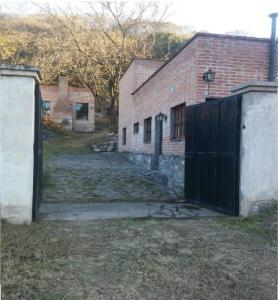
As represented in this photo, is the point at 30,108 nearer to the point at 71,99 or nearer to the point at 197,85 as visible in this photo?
the point at 197,85

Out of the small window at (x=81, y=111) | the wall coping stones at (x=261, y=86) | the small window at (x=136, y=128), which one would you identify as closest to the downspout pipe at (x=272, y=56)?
the wall coping stones at (x=261, y=86)

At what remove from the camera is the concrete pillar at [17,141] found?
5.85 meters

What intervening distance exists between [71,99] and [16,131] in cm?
2737

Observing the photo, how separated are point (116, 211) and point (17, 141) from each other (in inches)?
92.7

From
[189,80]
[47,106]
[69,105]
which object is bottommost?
[189,80]

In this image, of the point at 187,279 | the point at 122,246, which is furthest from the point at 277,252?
the point at 122,246

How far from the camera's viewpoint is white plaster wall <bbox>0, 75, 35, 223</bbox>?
5.86m

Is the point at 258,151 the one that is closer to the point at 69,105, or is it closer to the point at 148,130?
the point at 148,130

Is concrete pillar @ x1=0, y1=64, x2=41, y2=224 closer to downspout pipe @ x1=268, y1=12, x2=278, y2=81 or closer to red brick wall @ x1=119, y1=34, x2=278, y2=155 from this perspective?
red brick wall @ x1=119, y1=34, x2=278, y2=155

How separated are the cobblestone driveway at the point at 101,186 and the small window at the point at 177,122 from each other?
1.49 m

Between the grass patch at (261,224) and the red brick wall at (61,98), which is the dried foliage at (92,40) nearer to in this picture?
the red brick wall at (61,98)

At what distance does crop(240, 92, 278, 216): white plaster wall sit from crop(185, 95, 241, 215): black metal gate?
0.51ft

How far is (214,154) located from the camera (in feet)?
25.0

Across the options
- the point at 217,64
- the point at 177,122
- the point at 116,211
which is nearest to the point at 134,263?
the point at 116,211
